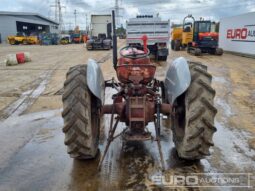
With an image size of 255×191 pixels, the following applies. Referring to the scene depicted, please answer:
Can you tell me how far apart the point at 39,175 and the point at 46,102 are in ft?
13.3

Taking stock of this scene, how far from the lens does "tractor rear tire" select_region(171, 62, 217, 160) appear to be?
3434 millimetres

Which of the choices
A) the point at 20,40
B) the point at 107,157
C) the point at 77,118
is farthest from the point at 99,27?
the point at 77,118

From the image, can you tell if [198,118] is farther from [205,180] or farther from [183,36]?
[183,36]

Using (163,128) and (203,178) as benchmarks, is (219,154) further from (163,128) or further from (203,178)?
(163,128)

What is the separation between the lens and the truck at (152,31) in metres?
15.8

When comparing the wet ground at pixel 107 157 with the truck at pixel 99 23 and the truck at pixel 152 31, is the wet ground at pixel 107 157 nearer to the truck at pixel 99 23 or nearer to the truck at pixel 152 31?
the truck at pixel 152 31

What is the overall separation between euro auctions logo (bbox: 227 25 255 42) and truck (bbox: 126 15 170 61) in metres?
5.82

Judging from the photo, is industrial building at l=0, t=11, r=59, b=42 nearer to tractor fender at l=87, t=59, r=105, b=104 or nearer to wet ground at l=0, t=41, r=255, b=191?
wet ground at l=0, t=41, r=255, b=191

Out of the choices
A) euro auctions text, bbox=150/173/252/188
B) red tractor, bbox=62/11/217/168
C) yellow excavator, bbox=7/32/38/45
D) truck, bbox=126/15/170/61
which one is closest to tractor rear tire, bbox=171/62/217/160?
red tractor, bbox=62/11/217/168

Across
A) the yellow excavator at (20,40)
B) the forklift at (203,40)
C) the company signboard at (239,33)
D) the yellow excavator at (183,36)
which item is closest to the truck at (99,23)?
the yellow excavator at (183,36)

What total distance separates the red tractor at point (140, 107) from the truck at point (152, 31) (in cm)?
1193

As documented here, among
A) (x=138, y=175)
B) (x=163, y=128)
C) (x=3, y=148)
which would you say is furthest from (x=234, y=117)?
(x=3, y=148)

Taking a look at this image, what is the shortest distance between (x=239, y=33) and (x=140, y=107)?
1818cm

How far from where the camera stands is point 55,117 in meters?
6.16
